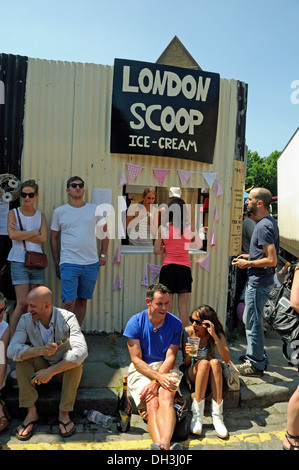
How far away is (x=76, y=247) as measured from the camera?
4672 mm

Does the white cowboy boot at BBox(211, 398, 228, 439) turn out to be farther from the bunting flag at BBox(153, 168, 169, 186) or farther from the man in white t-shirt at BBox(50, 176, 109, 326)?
the bunting flag at BBox(153, 168, 169, 186)

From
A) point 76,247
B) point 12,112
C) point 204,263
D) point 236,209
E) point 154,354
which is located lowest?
point 154,354

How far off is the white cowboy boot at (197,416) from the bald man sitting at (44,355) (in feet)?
3.63

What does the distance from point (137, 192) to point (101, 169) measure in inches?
49.6

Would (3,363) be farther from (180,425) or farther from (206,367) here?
(206,367)

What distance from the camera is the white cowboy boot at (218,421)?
346 cm

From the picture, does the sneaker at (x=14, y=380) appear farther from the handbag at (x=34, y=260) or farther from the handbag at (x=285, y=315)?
the handbag at (x=285, y=315)

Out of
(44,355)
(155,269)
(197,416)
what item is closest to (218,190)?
(155,269)

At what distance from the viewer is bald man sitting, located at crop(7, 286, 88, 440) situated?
3385 millimetres

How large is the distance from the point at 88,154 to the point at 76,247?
1.41 metres

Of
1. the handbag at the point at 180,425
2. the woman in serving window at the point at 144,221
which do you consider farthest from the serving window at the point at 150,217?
the handbag at the point at 180,425

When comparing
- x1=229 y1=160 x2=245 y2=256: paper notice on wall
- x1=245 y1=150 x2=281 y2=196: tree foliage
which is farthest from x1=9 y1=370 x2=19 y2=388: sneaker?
x1=245 y1=150 x2=281 y2=196: tree foliage

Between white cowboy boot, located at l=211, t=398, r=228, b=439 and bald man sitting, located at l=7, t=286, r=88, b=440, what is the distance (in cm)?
132
